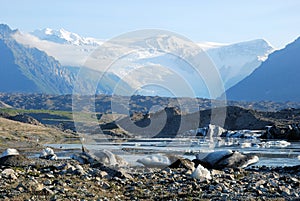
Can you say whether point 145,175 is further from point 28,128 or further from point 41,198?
point 28,128

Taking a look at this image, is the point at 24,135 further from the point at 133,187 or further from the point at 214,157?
the point at 133,187

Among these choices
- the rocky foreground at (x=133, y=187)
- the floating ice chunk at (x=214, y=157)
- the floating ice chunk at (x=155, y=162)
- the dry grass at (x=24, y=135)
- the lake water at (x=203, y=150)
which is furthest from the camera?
the dry grass at (x=24, y=135)

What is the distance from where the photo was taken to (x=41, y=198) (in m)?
20.5

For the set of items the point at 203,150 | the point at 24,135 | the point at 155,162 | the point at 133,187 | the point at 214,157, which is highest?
the point at 133,187

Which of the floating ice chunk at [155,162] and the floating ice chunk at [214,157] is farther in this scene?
the floating ice chunk at [214,157]

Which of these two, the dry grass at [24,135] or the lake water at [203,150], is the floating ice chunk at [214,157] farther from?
the dry grass at [24,135]

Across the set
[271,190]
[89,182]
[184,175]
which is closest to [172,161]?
[184,175]

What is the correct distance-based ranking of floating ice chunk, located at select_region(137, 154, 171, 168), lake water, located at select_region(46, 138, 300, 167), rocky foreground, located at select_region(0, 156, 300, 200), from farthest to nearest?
lake water, located at select_region(46, 138, 300, 167) → floating ice chunk, located at select_region(137, 154, 171, 168) → rocky foreground, located at select_region(0, 156, 300, 200)

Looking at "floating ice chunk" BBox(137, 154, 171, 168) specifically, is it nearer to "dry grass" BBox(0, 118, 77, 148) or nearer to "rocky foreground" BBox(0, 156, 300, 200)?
"rocky foreground" BBox(0, 156, 300, 200)

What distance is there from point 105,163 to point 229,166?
10.9 meters

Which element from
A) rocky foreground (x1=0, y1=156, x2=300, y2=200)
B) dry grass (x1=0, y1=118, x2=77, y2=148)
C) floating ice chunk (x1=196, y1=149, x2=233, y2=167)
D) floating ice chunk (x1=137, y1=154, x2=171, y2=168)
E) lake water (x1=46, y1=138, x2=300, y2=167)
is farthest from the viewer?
dry grass (x1=0, y1=118, x2=77, y2=148)

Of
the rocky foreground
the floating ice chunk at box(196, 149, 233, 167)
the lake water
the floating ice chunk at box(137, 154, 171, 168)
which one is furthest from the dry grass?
the rocky foreground

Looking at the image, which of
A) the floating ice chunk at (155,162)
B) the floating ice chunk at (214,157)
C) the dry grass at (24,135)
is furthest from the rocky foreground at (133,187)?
the dry grass at (24,135)

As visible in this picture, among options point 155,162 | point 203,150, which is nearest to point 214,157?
point 155,162
